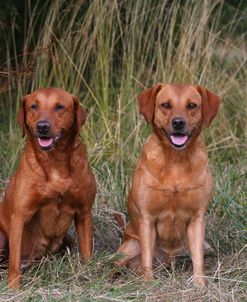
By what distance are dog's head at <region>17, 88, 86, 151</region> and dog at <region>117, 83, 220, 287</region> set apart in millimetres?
519

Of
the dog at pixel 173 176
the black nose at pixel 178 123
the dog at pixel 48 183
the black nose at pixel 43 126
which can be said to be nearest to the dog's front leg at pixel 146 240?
the dog at pixel 173 176

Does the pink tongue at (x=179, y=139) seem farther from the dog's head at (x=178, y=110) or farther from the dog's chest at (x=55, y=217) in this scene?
the dog's chest at (x=55, y=217)

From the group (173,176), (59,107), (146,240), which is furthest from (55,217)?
(173,176)

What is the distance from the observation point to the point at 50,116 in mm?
6059

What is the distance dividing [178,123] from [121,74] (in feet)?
12.2

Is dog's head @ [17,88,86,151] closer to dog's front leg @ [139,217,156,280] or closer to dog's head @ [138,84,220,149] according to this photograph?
dog's head @ [138,84,220,149]

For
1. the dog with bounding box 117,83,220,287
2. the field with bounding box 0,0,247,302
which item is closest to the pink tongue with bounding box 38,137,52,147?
the dog with bounding box 117,83,220,287

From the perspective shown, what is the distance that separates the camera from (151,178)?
20.3 feet

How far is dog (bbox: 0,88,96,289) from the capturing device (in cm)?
611

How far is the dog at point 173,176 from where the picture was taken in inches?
241

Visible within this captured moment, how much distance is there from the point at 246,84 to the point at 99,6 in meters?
2.07

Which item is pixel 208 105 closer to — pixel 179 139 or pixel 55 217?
pixel 179 139

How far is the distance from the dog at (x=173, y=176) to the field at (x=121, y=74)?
73cm

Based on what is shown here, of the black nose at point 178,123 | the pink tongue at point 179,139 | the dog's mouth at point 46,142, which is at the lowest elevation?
the dog's mouth at point 46,142
